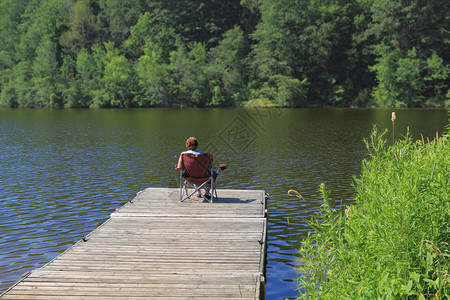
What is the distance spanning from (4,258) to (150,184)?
7.07 metres

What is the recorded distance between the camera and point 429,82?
62.8 metres

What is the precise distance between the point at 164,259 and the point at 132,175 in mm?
10263

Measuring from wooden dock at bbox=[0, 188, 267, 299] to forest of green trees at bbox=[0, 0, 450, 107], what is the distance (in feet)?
181

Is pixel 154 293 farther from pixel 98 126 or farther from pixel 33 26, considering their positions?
pixel 33 26

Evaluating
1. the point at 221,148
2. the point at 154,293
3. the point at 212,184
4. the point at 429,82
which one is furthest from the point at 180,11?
the point at 154,293

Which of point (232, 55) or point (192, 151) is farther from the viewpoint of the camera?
point (232, 55)

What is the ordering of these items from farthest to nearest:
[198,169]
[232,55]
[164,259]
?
[232,55] → [198,169] → [164,259]

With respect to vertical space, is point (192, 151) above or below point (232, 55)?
below

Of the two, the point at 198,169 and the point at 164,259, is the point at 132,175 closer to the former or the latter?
the point at 198,169

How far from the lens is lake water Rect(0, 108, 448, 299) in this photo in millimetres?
9008

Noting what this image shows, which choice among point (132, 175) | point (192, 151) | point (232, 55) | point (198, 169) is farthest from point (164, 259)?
point (232, 55)

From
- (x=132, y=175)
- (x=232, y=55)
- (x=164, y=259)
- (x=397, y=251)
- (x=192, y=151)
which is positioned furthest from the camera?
(x=232, y=55)

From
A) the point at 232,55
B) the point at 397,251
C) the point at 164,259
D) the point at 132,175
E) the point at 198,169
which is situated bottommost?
the point at 132,175

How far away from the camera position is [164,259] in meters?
6.64
